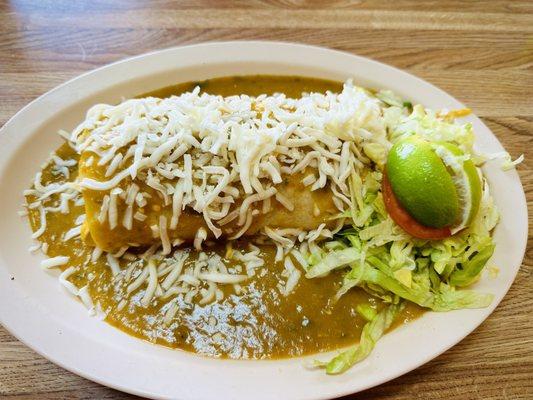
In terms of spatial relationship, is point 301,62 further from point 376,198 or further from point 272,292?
point 272,292

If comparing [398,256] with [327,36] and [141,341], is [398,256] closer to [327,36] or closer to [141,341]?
[141,341]

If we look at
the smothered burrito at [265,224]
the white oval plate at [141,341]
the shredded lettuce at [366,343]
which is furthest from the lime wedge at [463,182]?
the shredded lettuce at [366,343]

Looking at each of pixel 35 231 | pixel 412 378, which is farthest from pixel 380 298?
pixel 35 231

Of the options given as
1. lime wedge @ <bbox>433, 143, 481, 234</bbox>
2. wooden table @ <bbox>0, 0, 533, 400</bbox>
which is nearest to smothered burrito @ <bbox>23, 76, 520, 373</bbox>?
lime wedge @ <bbox>433, 143, 481, 234</bbox>

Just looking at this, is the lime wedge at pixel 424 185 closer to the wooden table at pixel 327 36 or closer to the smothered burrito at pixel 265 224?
the smothered burrito at pixel 265 224

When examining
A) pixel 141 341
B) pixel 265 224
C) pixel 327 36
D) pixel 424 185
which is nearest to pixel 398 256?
pixel 424 185
